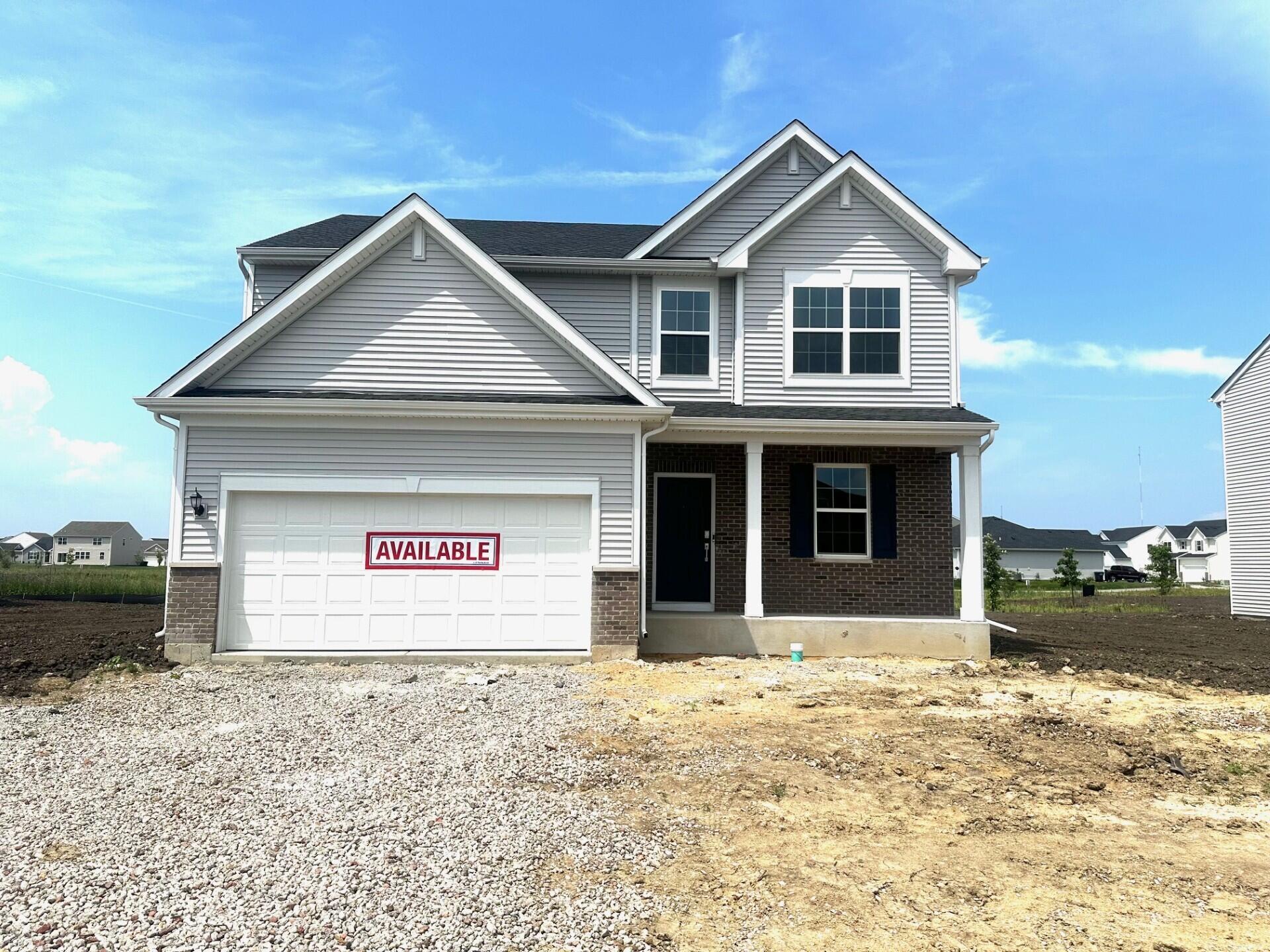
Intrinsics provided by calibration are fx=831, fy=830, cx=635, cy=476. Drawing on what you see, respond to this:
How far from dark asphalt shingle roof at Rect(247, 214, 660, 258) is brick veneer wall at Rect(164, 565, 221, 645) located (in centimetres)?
582

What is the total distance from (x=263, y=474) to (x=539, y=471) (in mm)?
Answer: 3584

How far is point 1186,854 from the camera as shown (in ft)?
16.3

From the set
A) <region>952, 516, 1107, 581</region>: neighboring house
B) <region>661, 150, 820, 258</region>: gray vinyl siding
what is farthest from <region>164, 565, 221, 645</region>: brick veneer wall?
<region>952, 516, 1107, 581</region>: neighboring house

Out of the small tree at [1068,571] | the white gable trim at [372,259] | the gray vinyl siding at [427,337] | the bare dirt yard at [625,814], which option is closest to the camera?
the bare dirt yard at [625,814]

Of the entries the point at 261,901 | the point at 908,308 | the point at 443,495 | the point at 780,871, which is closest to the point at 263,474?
the point at 443,495

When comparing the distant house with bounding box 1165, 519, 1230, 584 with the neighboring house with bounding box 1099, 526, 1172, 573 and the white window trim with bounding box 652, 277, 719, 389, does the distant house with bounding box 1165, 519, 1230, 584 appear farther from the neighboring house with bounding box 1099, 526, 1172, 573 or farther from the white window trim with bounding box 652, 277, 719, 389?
the white window trim with bounding box 652, 277, 719, 389

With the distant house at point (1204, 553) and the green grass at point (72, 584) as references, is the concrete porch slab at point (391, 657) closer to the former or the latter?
the green grass at point (72, 584)

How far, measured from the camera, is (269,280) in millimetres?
14320

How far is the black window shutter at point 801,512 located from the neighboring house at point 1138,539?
84.9m

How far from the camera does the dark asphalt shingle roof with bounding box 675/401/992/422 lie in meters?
12.5

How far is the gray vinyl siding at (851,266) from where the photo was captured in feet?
45.1

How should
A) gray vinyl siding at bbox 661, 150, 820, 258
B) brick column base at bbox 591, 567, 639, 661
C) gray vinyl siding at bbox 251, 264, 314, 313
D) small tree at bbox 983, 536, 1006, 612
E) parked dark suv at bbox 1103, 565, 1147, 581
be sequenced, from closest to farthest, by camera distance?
brick column base at bbox 591, 567, 639, 661 → gray vinyl siding at bbox 251, 264, 314, 313 → gray vinyl siding at bbox 661, 150, 820, 258 → small tree at bbox 983, 536, 1006, 612 → parked dark suv at bbox 1103, 565, 1147, 581

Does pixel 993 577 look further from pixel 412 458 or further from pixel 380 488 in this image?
pixel 380 488

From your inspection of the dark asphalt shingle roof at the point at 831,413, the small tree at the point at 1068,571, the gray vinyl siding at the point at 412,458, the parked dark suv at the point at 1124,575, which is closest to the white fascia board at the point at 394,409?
the gray vinyl siding at the point at 412,458
